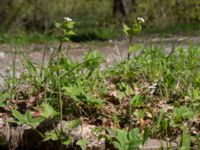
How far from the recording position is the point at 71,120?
3.16 meters

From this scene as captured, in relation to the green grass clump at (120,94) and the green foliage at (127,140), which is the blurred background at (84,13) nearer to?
the green grass clump at (120,94)

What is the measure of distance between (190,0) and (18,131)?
14.6 metres

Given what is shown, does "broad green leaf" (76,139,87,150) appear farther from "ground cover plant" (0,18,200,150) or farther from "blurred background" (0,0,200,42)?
"blurred background" (0,0,200,42)

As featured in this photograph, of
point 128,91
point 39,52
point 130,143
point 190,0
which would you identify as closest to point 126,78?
point 128,91

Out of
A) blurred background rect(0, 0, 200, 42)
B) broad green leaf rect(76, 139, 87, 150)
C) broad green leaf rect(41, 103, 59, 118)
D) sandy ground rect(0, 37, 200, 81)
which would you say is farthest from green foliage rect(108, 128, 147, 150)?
blurred background rect(0, 0, 200, 42)

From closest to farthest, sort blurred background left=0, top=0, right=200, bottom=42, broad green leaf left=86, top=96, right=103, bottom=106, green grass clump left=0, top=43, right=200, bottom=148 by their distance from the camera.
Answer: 1. green grass clump left=0, top=43, right=200, bottom=148
2. broad green leaf left=86, top=96, right=103, bottom=106
3. blurred background left=0, top=0, right=200, bottom=42

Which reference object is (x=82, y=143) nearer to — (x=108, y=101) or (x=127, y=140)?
(x=127, y=140)

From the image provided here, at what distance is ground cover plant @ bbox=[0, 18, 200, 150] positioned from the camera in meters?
2.99

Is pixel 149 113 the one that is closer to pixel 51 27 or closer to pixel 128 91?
pixel 128 91

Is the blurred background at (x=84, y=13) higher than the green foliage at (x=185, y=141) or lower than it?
higher

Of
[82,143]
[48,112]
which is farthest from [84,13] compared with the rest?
[82,143]

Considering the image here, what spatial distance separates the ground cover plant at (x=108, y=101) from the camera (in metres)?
2.99

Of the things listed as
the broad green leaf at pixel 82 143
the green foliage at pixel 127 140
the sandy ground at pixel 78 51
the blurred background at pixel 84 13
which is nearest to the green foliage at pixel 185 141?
the green foliage at pixel 127 140

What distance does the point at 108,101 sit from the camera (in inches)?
138
